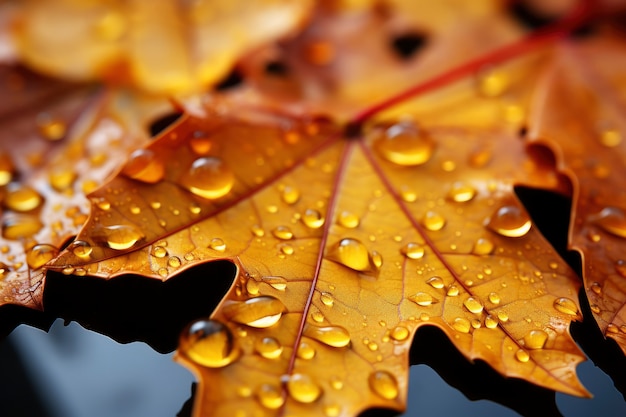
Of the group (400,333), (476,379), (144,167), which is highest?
(144,167)

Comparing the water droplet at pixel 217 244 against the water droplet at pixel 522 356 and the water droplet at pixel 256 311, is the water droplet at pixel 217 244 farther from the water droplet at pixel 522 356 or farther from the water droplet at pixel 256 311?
the water droplet at pixel 522 356

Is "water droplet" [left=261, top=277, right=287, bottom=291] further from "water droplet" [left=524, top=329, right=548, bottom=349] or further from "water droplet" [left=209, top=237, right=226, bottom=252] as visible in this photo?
"water droplet" [left=524, top=329, right=548, bottom=349]

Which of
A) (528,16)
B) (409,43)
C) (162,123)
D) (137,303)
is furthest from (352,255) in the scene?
(528,16)

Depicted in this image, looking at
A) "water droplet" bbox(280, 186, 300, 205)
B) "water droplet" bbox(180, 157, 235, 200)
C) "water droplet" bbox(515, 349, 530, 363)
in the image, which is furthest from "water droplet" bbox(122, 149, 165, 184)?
"water droplet" bbox(515, 349, 530, 363)

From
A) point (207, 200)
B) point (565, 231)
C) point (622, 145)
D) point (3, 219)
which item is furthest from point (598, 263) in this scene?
point (3, 219)

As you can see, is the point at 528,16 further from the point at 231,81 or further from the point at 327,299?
the point at 327,299

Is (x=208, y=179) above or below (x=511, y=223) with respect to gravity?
above
